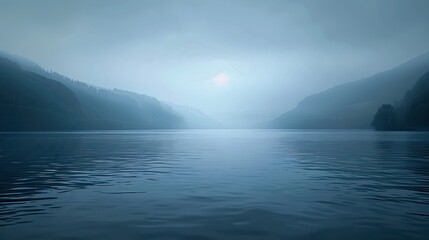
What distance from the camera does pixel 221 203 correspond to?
805 inches

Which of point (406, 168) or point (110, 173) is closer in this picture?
point (110, 173)

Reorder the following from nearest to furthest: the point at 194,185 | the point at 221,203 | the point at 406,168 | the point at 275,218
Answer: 1. the point at 275,218
2. the point at 221,203
3. the point at 194,185
4. the point at 406,168

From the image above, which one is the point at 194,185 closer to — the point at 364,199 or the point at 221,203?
the point at 221,203

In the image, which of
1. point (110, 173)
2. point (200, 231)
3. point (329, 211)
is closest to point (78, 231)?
point (200, 231)

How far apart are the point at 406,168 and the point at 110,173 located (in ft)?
118

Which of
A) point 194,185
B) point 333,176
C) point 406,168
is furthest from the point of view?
point 406,168

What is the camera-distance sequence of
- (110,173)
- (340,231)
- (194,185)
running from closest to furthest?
(340,231)
(194,185)
(110,173)

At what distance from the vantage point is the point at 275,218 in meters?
16.8

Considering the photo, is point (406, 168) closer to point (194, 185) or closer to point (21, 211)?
point (194, 185)

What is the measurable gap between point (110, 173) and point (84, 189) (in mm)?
9935

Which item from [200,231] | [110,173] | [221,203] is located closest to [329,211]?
[221,203]

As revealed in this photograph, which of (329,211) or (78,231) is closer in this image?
(78,231)

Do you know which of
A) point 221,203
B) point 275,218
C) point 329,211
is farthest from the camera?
point 221,203

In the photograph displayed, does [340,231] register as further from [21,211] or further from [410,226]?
[21,211]
